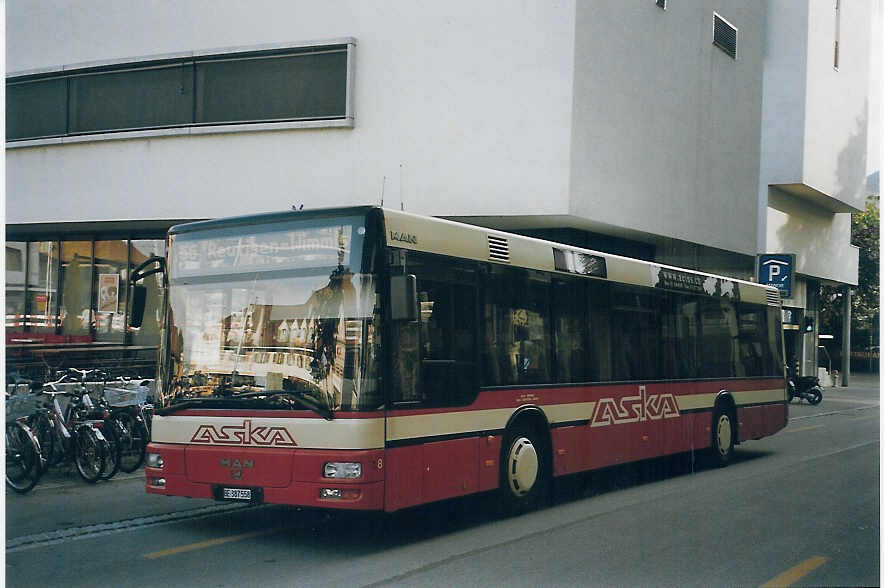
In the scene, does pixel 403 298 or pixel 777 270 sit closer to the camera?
pixel 403 298

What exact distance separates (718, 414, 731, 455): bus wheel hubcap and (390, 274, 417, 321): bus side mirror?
7807 millimetres

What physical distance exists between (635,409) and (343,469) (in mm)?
5383

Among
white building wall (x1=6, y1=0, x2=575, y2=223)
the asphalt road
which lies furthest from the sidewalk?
the asphalt road

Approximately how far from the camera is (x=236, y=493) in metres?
8.38

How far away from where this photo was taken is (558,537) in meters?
8.83

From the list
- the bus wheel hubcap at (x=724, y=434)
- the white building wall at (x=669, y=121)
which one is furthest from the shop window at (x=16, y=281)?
the bus wheel hubcap at (x=724, y=434)

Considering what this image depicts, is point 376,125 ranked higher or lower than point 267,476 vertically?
higher

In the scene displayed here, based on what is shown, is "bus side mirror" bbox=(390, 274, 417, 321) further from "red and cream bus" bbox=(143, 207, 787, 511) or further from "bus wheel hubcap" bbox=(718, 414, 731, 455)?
"bus wheel hubcap" bbox=(718, 414, 731, 455)

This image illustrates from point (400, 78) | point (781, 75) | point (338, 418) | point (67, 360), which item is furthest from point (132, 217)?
point (781, 75)

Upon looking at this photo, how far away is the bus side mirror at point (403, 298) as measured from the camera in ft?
26.7

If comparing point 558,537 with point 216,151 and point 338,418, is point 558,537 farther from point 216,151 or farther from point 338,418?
point 216,151

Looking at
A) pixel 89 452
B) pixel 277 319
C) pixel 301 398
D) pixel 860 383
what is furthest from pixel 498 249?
pixel 860 383

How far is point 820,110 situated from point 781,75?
244 cm

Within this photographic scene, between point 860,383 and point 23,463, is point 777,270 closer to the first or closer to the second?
point 23,463
